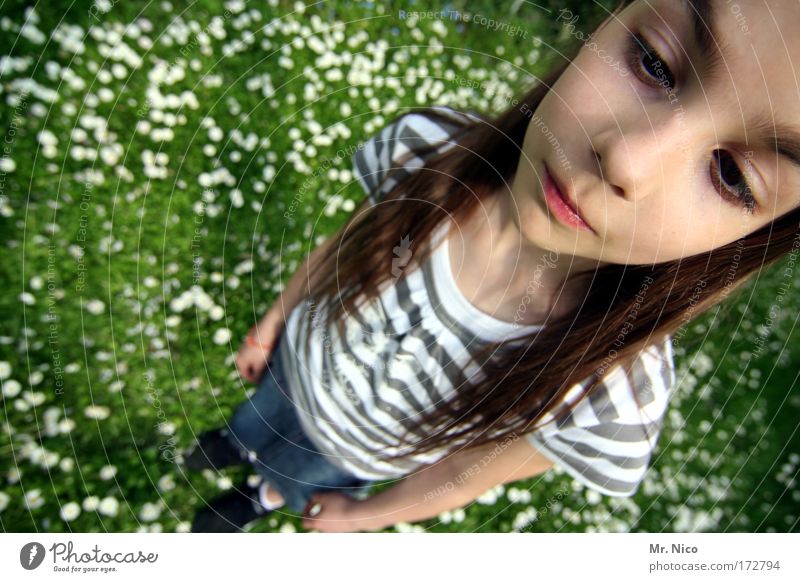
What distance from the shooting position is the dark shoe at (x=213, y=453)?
1.92 feet

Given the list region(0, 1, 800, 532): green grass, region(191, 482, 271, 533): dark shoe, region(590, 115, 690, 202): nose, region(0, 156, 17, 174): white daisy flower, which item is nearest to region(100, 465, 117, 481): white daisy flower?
region(0, 1, 800, 532): green grass

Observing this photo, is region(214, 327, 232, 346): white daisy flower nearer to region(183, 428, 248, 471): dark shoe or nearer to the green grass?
the green grass

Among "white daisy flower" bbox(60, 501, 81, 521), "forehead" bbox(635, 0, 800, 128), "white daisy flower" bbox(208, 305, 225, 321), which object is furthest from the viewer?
"white daisy flower" bbox(208, 305, 225, 321)

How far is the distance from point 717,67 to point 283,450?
516mm

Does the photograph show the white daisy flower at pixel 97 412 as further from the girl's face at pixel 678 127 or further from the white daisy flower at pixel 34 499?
the girl's face at pixel 678 127

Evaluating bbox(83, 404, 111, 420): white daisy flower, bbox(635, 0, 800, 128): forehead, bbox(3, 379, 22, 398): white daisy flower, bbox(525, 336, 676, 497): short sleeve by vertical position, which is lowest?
bbox(525, 336, 676, 497): short sleeve

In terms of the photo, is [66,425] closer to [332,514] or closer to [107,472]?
[107,472]

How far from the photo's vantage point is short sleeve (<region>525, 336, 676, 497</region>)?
15.7 inches

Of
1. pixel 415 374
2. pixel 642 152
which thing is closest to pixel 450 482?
pixel 415 374

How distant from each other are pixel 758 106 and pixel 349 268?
357 mm

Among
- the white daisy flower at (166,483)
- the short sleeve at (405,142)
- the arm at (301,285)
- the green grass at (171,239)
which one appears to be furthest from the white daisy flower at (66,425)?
the short sleeve at (405,142)

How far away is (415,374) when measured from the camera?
46cm
